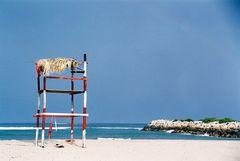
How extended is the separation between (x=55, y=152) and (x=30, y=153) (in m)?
0.97

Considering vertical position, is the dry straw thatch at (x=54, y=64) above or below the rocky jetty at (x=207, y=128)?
above

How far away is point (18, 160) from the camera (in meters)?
13.2

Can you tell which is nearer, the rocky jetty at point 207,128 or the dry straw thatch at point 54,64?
the dry straw thatch at point 54,64

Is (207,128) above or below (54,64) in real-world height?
below

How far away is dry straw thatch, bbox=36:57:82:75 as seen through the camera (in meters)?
17.4

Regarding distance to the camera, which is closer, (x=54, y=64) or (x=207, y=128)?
(x=54, y=64)

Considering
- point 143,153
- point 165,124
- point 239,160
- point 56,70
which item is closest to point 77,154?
point 143,153

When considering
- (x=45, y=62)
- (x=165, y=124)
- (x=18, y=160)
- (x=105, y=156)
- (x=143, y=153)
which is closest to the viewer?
(x=18, y=160)

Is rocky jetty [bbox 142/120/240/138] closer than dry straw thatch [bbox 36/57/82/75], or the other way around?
dry straw thatch [bbox 36/57/82/75]

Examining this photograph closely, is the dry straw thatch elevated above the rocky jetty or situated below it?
above

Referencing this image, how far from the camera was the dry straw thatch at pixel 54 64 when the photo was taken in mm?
17422

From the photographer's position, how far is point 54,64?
17641 mm

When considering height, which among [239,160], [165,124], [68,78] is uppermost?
[68,78]

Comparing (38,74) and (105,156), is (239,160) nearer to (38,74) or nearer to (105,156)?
(105,156)
